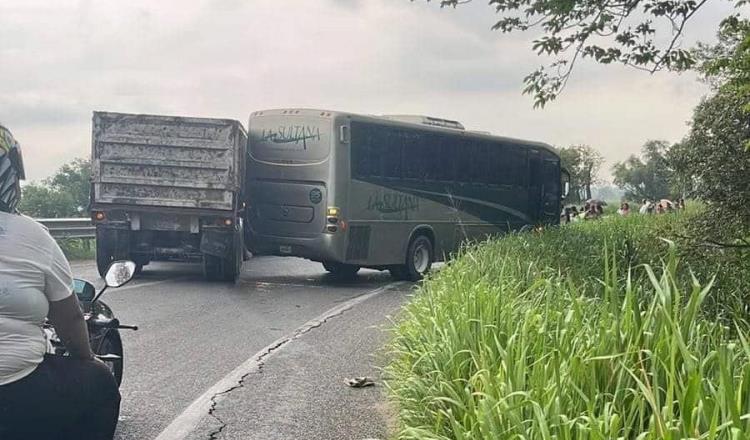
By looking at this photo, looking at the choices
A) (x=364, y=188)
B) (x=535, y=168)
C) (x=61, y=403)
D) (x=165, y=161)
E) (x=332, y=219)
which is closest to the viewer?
(x=61, y=403)

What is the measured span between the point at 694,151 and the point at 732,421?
54.3 feet

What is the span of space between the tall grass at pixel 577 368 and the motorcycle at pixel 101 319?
5.14 ft

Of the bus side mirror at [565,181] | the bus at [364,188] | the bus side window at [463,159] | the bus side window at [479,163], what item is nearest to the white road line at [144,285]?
the bus at [364,188]

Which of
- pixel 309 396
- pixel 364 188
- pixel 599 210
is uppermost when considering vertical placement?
pixel 364 188

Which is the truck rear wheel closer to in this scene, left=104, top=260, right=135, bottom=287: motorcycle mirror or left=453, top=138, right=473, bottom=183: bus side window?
left=453, top=138, right=473, bottom=183: bus side window

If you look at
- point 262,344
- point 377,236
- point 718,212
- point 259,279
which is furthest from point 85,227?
point 718,212

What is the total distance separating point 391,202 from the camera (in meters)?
16.4

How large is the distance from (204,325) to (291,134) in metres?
6.37

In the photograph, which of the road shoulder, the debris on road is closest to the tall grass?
the road shoulder

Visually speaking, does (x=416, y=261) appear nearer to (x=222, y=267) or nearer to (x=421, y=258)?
(x=421, y=258)

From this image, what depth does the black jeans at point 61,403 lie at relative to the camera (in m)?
3.01

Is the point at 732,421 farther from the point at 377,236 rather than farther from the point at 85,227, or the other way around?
the point at 85,227

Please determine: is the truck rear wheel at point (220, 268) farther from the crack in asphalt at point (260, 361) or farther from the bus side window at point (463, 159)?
the bus side window at point (463, 159)

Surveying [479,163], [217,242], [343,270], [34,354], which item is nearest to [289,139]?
[217,242]
